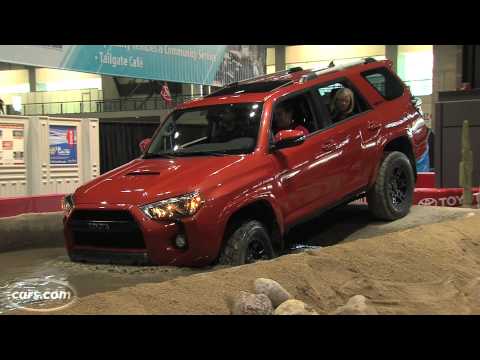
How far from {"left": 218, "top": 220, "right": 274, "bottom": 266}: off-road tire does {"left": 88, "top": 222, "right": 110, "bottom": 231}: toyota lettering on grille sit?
3.26 feet

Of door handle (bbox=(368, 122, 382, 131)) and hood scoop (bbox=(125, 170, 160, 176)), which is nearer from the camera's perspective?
hood scoop (bbox=(125, 170, 160, 176))

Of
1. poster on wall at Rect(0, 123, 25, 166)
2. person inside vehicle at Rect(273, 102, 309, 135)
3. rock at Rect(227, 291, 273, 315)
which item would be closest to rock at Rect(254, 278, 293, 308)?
rock at Rect(227, 291, 273, 315)

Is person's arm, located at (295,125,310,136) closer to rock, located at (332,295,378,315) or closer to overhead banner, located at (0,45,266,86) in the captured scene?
rock, located at (332,295,378,315)

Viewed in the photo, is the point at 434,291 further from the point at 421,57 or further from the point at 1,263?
the point at 421,57

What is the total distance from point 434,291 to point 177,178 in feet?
7.56

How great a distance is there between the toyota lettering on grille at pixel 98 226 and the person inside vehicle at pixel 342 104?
3.00 metres

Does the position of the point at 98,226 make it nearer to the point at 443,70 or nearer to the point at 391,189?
the point at 391,189

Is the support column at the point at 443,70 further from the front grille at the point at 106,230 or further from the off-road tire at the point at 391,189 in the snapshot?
the front grille at the point at 106,230

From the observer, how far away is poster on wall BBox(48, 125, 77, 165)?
38.1 feet

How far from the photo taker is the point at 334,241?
643 cm

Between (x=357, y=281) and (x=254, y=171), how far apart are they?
1.33m

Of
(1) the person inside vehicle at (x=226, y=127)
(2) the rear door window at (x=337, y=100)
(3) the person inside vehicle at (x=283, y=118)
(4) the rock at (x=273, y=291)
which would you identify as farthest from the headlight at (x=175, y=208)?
(2) the rear door window at (x=337, y=100)

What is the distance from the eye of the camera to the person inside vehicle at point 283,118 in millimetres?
5742
